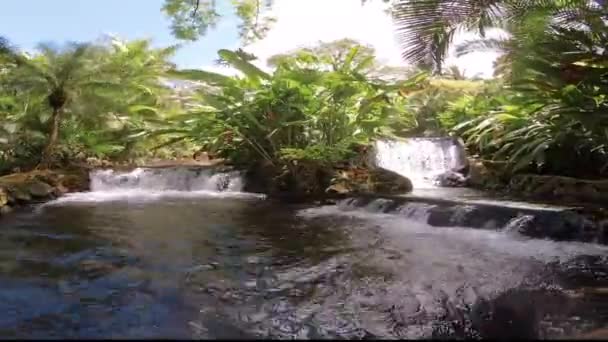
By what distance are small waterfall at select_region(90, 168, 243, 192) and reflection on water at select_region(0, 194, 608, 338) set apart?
4.17m

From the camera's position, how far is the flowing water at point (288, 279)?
2.63 metres

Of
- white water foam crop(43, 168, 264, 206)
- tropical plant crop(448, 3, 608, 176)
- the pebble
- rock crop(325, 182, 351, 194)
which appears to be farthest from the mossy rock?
tropical plant crop(448, 3, 608, 176)

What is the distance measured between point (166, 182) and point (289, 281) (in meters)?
7.68

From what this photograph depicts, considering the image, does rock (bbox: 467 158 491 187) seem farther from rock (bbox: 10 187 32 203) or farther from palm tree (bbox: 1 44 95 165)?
rock (bbox: 10 187 32 203)

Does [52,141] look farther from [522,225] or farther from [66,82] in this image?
[522,225]

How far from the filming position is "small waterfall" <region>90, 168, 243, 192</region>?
10.5m

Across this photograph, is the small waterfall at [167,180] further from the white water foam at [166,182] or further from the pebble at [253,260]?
the pebble at [253,260]

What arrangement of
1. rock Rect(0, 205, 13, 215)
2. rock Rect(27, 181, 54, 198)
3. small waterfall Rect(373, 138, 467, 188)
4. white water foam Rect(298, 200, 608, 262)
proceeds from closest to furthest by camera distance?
1. white water foam Rect(298, 200, 608, 262)
2. rock Rect(0, 205, 13, 215)
3. rock Rect(27, 181, 54, 198)
4. small waterfall Rect(373, 138, 467, 188)

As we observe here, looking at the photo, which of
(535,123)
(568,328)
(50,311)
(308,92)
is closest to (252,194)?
(308,92)

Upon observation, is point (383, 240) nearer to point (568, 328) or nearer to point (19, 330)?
point (568, 328)

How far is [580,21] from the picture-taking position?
20.0 feet

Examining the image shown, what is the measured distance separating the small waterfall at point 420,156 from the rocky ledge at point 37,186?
6.78 m

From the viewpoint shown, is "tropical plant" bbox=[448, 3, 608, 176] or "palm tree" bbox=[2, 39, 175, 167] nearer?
"tropical plant" bbox=[448, 3, 608, 176]

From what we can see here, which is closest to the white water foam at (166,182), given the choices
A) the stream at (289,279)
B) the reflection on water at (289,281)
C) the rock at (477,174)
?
the stream at (289,279)
